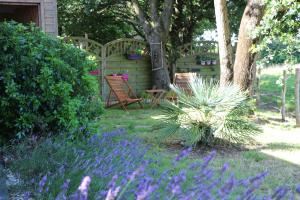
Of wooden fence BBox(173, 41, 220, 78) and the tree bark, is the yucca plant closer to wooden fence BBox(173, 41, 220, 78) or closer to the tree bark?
the tree bark

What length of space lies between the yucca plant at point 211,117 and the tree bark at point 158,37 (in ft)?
21.8

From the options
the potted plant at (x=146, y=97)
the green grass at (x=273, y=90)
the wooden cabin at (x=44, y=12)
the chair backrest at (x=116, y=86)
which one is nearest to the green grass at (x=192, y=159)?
the wooden cabin at (x=44, y=12)

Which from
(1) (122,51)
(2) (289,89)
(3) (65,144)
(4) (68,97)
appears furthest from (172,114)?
(2) (289,89)

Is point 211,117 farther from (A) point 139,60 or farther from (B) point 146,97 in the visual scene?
(A) point 139,60

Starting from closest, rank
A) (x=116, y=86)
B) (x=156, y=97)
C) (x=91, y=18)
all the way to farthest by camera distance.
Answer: (x=116, y=86)
(x=156, y=97)
(x=91, y=18)

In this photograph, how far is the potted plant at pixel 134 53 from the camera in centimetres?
1249

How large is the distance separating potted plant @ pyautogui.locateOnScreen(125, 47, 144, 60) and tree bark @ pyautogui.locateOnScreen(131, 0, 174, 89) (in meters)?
0.38

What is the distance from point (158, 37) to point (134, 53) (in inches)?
35.8

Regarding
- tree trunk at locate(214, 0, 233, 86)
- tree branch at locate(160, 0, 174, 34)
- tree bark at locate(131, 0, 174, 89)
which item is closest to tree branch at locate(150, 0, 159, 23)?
tree bark at locate(131, 0, 174, 89)

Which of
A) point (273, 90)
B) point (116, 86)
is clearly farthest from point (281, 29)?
point (273, 90)

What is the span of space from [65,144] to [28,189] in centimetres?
117

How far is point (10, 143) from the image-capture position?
15.0ft

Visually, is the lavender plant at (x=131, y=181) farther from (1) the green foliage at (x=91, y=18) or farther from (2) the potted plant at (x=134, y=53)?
(1) the green foliage at (x=91, y=18)

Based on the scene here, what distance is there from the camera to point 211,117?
598 cm
